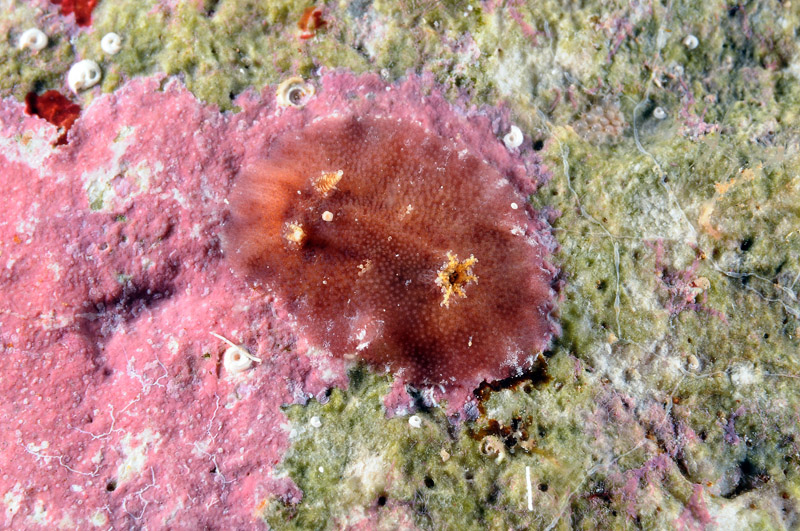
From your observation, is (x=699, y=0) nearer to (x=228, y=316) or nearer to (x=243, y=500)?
(x=228, y=316)

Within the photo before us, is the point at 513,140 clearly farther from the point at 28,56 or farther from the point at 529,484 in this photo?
the point at 28,56

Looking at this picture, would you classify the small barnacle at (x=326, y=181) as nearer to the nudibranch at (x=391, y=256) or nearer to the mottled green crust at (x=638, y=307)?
the nudibranch at (x=391, y=256)

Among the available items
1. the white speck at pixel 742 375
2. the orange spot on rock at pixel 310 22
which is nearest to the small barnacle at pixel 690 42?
the white speck at pixel 742 375

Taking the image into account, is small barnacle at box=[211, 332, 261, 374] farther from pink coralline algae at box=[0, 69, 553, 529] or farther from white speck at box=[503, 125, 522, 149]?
white speck at box=[503, 125, 522, 149]

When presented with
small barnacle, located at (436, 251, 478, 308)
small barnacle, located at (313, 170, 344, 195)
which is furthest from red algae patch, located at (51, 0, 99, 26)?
small barnacle, located at (436, 251, 478, 308)

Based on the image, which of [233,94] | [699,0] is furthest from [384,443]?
[699,0]
